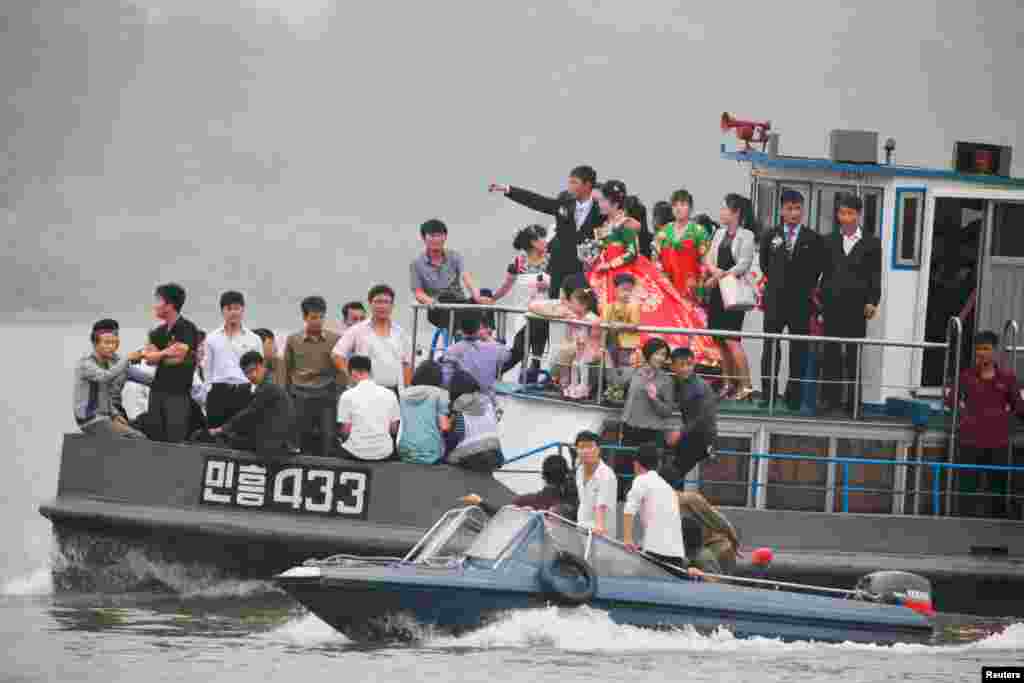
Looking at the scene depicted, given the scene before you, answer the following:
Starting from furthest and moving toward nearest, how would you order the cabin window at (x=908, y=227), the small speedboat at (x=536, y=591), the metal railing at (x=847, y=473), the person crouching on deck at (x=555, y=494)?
the cabin window at (x=908, y=227), the metal railing at (x=847, y=473), the person crouching on deck at (x=555, y=494), the small speedboat at (x=536, y=591)

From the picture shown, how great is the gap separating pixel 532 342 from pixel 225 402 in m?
3.17

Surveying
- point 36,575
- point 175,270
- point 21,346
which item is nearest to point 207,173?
point 175,270

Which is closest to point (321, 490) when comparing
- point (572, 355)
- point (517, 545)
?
point (572, 355)

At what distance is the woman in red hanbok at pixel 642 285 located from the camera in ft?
60.2

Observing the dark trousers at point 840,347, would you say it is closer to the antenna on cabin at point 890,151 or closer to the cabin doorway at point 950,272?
the cabin doorway at point 950,272

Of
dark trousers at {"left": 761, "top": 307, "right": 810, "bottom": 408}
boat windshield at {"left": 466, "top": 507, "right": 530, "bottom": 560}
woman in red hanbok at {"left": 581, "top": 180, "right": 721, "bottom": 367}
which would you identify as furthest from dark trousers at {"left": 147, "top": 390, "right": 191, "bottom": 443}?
dark trousers at {"left": 761, "top": 307, "right": 810, "bottom": 408}

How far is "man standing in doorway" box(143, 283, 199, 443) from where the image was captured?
17.7m

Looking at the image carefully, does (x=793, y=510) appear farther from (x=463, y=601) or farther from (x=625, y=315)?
(x=463, y=601)

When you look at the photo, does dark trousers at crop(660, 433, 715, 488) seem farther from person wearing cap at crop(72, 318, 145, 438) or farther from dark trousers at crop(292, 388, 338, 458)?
person wearing cap at crop(72, 318, 145, 438)

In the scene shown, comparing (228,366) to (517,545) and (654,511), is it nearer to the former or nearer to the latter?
(517,545)

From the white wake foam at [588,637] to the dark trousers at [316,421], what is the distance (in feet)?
10.8

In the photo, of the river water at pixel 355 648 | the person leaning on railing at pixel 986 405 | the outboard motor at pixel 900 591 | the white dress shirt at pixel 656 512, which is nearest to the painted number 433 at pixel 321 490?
the river water at pixel 355 648

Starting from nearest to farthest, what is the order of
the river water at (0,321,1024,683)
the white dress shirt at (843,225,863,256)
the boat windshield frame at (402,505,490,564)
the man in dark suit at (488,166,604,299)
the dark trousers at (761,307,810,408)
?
the river water at (0,321,1024,683) → the boat windshield frame at (402,505,490,564) → the white dress shirt at (843,225,863,256) → the dark trousers at (761,307,810,408) → the man in dark suit at (488,166,604,299)

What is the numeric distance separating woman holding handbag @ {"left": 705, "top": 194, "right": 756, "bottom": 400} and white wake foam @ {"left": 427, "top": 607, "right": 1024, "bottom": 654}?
3.06 m
